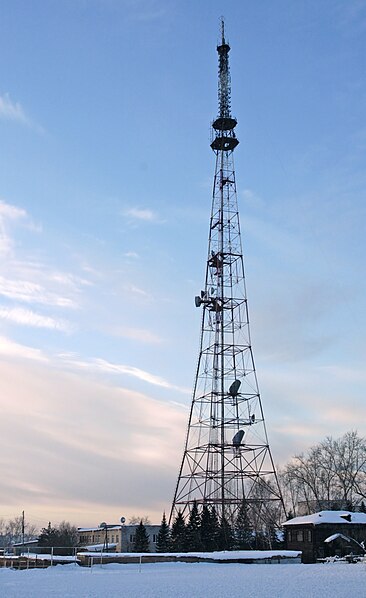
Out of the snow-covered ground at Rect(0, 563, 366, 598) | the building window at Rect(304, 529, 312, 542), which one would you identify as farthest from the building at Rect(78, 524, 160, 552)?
the snow-covered ground at Rect(0, 563, 366, 598)

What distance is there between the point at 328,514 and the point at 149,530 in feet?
130

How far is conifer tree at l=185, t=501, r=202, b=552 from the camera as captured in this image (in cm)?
5759

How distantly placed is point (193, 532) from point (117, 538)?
134 ft

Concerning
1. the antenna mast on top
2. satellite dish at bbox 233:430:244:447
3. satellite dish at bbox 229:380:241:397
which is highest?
the antenna mast on top

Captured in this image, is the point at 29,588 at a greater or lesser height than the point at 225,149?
lesser

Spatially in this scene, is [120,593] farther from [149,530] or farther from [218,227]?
[149,530]

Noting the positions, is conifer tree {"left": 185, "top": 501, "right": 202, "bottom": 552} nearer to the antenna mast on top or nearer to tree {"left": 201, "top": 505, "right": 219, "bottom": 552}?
tree {"left": 201, "top": 505, "right": 219, "bottom": 552}

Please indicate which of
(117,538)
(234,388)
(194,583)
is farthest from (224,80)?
(117,538)

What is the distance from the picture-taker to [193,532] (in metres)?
A: 58.4

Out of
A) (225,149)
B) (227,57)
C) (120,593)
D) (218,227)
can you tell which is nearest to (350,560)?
(120,593)

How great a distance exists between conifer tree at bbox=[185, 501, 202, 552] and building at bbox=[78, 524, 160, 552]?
25.7m

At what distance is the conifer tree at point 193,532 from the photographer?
57.6 meters

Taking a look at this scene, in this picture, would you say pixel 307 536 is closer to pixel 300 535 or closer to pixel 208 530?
pixel 300 535

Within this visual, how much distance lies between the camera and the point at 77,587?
Result: 30203mm
